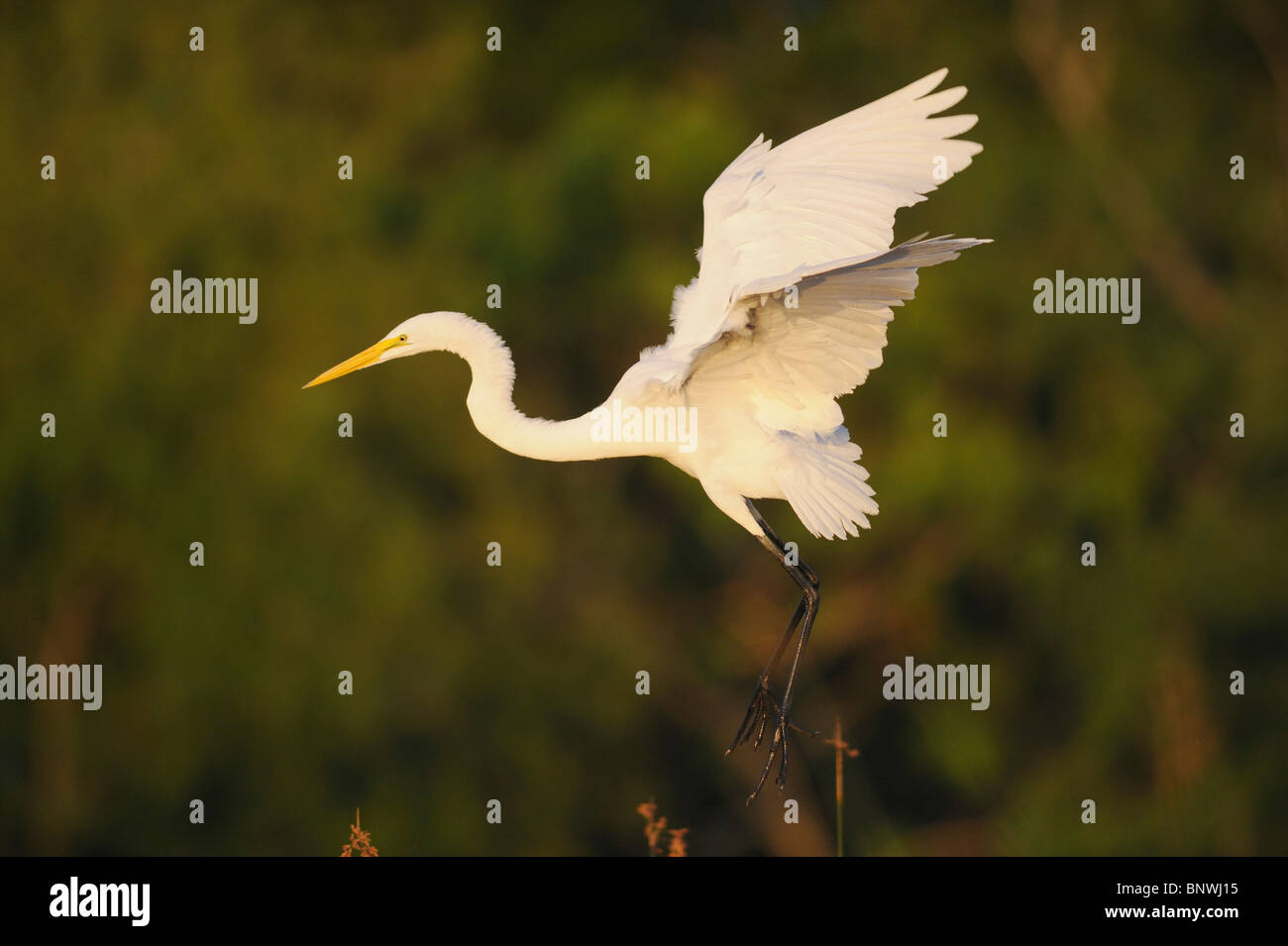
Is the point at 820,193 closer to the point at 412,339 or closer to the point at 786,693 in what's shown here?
the point at 412,339

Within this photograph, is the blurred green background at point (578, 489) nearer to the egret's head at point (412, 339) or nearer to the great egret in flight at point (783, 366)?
the great egret in flight at point (783, 366)

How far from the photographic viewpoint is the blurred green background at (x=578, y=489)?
8.95 metres

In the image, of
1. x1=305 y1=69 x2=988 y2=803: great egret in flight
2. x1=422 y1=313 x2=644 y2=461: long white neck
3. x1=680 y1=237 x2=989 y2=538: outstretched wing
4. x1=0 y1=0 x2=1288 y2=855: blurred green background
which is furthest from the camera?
x1=0 y1=0 x2=1288 y2=855: blurred green background

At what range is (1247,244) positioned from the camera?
941cm

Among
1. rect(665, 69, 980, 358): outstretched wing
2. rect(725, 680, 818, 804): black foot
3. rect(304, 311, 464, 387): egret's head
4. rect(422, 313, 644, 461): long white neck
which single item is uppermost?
rect(665, 69, 980, 358): outstretched wing

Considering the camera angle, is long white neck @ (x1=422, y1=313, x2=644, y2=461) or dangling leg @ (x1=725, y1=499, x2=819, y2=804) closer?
dangling leg @ (x1=725, y1=499, x2=819, y2=804)

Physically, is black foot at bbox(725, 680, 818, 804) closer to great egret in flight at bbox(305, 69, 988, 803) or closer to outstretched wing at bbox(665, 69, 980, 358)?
great egret in flight at bbox(305, 69, 988, 803)

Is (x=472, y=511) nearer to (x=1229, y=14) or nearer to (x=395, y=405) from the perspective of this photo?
(x=395, y=405)

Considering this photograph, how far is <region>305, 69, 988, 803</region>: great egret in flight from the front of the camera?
3.79 metres

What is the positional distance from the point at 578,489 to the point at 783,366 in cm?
588

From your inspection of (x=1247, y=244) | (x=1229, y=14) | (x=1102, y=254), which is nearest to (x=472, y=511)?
(x=1102, y=254)

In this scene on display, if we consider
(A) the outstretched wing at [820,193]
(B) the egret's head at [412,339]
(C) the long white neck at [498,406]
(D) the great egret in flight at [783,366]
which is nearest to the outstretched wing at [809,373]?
(D) the great egret in flight at [783,366]

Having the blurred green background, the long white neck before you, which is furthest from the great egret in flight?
the blurred green background

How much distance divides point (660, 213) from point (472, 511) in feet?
6.93
